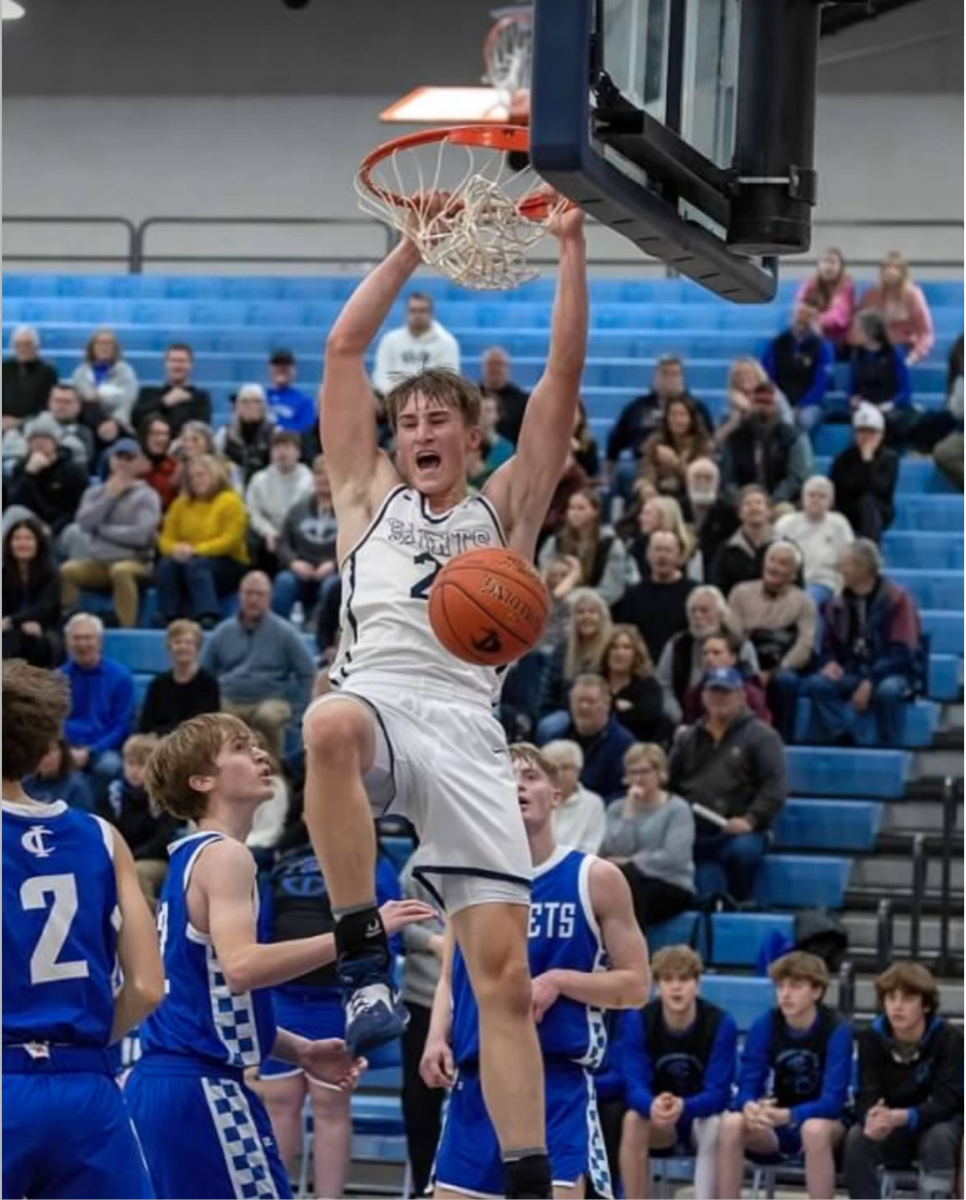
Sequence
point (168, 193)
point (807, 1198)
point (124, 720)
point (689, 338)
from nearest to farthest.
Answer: point (807, 1198) < point (124, 720) < point (689, 338) < point (168, 193)

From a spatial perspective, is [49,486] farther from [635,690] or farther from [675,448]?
[635,690]

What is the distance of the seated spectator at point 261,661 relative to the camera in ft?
49.0

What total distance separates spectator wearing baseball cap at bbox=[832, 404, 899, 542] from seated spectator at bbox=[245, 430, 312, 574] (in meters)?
3.36

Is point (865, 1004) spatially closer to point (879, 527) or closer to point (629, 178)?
point (879, 527)

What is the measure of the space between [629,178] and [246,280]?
57.0 feet

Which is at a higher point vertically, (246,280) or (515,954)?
(246,280)

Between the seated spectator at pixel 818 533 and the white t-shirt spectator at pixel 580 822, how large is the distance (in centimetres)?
333

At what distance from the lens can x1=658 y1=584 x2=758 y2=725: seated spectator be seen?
47.2 feet

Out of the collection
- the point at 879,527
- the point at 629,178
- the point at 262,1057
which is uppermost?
the point at 629,178

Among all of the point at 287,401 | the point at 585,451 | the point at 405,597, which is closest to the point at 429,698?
the point at 405,597

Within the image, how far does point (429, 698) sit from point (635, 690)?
7.43 meters

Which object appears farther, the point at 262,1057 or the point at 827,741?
the point at 827,741

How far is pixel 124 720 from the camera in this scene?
48.0 feet

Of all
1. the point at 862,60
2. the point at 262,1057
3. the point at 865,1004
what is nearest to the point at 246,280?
the point at 862,60
